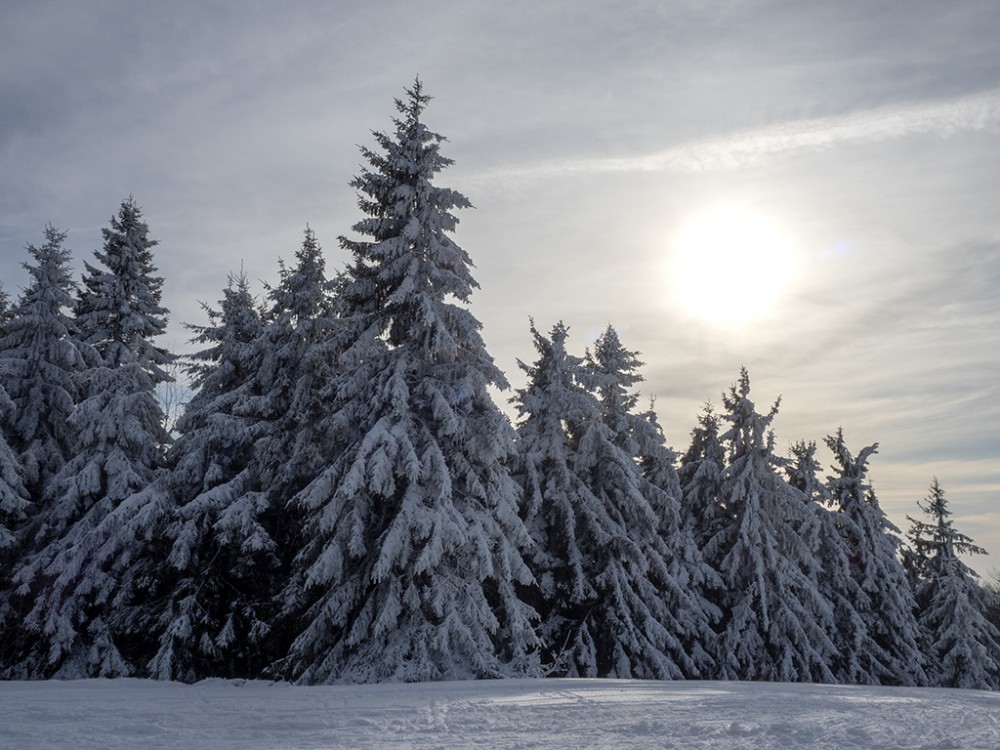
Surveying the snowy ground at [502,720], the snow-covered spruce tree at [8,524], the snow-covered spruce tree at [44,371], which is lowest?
the snowy ground at [502,720]

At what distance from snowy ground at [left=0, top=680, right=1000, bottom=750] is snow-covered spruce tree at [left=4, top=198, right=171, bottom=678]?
1305 centimetres

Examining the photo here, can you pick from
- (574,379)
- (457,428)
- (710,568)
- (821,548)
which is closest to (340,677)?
(457,428)

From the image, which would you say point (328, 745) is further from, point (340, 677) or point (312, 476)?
point (312, 476)

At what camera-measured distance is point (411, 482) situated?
14711mm

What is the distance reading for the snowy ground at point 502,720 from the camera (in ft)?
18.2

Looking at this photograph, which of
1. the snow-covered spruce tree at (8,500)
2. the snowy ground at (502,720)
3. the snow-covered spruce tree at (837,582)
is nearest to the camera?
A: the snowy ground at (502,720)

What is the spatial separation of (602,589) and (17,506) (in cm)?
1668

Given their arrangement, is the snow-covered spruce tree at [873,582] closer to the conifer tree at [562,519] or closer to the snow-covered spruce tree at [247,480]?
the conifer tree at [562,519]

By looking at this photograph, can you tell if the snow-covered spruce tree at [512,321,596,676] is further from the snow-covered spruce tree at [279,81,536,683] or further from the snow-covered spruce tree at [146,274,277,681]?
the snow-covered spruce tree at [146,274,277,681]

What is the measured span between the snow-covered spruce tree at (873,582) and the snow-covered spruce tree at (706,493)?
5648 mm

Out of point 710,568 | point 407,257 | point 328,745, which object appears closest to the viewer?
point 328,745

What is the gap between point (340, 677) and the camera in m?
13.5

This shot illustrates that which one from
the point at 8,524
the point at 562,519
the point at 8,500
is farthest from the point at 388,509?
the point at 8,524

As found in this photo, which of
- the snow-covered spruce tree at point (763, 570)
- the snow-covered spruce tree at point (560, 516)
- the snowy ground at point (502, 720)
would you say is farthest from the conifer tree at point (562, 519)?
the snowy ground at point (502, 720)
